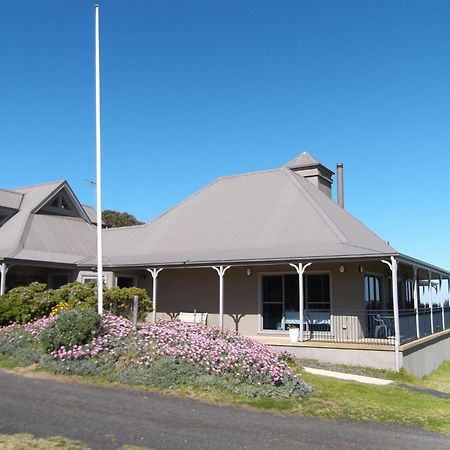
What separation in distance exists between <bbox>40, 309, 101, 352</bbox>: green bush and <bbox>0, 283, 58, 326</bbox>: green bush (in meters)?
5.42

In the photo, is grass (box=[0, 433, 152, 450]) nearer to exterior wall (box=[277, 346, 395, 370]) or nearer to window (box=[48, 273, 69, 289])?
exterior wall (box=[277, 346, 395, 370])

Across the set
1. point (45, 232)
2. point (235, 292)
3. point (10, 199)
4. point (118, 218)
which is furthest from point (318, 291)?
point (118, 218)

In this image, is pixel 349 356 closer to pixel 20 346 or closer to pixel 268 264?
pixel 268 264

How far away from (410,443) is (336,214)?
14851 millimetres

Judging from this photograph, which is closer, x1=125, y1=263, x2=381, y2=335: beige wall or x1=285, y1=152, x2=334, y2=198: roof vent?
x1=125, y1=263, x2=381, y2=335: beige wall

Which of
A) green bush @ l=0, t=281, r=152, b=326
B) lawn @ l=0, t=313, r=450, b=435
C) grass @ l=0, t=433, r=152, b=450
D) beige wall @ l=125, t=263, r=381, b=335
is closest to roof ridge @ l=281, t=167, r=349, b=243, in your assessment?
beige wall @ l=125, t=263, r=381, b=335

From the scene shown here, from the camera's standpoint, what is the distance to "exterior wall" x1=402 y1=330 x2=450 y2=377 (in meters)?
15.5

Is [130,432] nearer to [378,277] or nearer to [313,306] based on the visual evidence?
[313,306]

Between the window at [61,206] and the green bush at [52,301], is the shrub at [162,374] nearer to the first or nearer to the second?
the green bush at [52,301]

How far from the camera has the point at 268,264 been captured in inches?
686

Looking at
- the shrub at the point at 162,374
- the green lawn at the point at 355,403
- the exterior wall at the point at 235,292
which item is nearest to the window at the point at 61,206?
the exterior wall at the point at 235,292

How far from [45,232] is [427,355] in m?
17.2

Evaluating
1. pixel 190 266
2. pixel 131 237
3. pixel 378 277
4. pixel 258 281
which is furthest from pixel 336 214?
pixel 131 237

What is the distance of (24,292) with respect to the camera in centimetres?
1755
